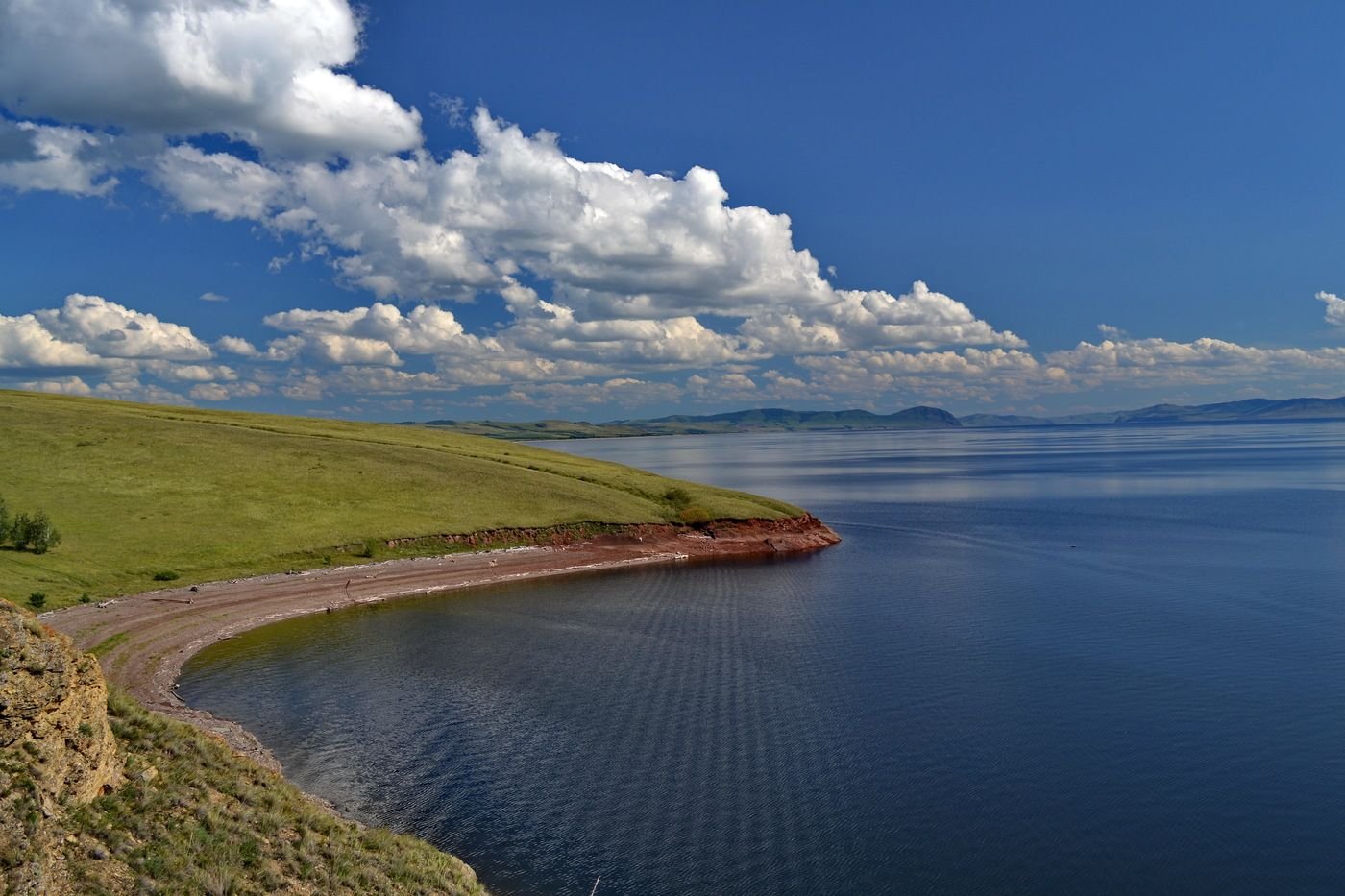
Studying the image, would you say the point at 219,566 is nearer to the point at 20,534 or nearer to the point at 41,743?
the point at 20,534

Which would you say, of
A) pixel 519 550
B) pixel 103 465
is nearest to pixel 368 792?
pixel 519 550

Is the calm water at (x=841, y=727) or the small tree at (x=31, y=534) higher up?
the small tree at (x=31, y=534)

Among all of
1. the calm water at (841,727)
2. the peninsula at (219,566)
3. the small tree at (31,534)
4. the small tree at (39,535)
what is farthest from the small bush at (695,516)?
the small tree at (31,534)

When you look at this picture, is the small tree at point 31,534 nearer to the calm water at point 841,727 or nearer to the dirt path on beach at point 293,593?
the dirt path on beach at point 293,593

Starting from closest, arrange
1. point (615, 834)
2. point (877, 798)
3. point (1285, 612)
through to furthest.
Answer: point (615, 834), point (877, 798), point (1285, 612)

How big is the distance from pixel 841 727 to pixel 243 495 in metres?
72.6

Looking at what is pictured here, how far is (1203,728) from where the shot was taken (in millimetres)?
39406

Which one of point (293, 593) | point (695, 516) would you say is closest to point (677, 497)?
point (695, 516)

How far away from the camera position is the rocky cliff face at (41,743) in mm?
18359

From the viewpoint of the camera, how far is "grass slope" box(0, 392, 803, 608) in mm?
72375

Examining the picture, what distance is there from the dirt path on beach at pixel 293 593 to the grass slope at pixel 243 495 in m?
3.30

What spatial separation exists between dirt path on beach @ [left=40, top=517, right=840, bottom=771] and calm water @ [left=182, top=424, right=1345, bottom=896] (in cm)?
246

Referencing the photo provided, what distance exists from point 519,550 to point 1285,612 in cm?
6678

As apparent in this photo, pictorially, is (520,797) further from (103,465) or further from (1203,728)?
(103,465)
